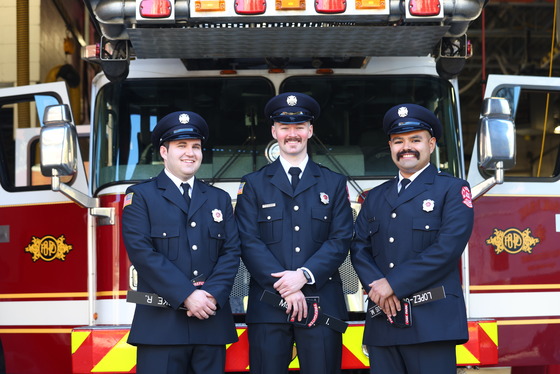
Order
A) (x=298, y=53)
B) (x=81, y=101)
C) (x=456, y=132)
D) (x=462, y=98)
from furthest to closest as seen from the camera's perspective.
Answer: (x=462, y=98) < (x=81, y=101) < (x=456, y=132) < (x=298, y=53)

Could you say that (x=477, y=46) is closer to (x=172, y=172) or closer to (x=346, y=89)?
(x=346, y=89)

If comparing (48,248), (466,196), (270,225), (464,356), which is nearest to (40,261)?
(48,248)

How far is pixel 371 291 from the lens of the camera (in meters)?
3.97

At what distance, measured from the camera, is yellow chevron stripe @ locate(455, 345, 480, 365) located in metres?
4.52

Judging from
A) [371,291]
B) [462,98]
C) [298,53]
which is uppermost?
[462,98]

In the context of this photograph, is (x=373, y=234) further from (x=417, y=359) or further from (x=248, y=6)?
(x=248, y=6)

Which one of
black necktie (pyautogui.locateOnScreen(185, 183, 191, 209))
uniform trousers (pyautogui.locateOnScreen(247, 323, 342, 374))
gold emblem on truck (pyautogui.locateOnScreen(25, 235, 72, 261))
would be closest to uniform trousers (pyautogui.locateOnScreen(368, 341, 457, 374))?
uniform trousers (pyautogui.locateOnScreen(247, 323, 342, 374))

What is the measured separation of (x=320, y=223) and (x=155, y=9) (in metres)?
1.33

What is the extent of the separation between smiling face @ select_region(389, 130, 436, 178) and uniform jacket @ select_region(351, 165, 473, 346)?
6 cm

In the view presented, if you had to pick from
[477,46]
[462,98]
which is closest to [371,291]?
[477,46]

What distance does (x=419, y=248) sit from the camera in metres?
4.00

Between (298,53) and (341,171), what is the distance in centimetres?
74

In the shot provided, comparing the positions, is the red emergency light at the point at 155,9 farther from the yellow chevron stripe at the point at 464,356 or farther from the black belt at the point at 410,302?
the yellow chevron stripe at the point at 464,356

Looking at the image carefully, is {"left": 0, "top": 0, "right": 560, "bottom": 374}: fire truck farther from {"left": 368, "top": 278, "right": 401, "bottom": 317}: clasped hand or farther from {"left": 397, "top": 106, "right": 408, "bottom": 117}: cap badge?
{"left": 368, "top": 278, "right": 401, "bottom": 317}: clasped hand
